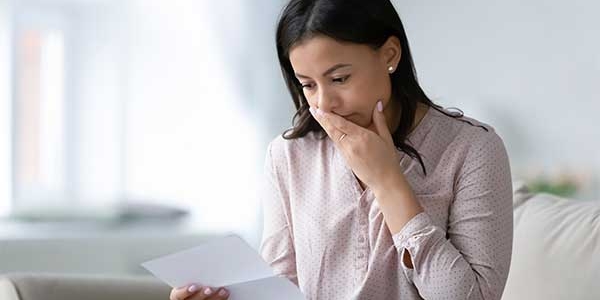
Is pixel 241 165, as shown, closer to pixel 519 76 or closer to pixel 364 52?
pixel 519 76

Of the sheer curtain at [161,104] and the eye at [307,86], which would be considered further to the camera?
the sheer curtain at [161,104]

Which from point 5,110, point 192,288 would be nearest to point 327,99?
point 192,288

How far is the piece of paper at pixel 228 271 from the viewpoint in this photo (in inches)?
61.3

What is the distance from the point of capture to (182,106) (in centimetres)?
350

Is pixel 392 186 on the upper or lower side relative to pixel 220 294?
upper

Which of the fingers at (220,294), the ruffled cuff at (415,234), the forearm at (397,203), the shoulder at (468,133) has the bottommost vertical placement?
the fingers at (220,294)

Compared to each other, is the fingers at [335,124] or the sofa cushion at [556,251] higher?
the fingers at [335,124]

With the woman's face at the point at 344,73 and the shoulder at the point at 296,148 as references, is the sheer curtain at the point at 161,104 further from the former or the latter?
the woman's face at the point at 344,73

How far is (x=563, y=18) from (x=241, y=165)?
3.97 feet

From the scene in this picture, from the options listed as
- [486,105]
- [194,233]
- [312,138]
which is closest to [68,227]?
[194,233]

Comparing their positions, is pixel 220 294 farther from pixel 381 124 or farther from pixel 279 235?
pixel 381 124

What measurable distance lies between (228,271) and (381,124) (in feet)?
1.08

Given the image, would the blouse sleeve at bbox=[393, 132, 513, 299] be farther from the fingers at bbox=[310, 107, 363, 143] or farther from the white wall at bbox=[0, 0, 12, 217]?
the white wall at bbox=[0, 0, 12, 217]

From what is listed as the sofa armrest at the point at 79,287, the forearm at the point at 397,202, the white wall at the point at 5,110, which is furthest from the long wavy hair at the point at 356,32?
the white wall at the point at 5,110
